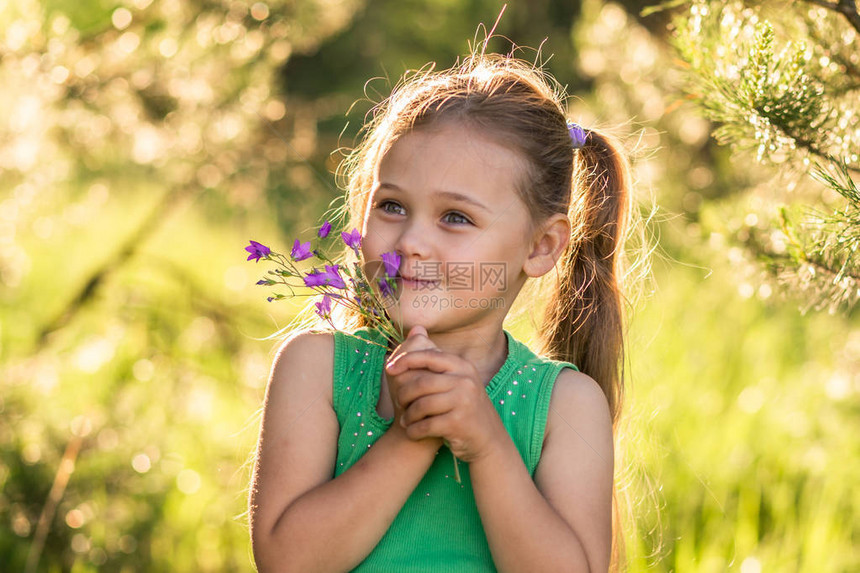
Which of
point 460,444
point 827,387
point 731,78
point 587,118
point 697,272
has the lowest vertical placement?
point 697,272

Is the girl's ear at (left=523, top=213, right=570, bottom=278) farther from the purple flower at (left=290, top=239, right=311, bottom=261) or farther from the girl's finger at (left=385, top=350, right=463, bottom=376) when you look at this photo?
the purple flower at (left=290, top=239, right=311, bottom=261)

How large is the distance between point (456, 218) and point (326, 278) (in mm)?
308

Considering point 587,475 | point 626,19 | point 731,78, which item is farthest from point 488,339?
point 626,19

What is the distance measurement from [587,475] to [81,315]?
3.00 meters

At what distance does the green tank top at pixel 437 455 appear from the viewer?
1.67 metres

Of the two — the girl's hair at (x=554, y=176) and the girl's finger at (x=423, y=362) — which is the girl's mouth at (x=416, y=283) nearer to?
the girl's finger at (x=423, y=362)

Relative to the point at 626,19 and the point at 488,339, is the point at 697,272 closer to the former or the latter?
the point at 626,19

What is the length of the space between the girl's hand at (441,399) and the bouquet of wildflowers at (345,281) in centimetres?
7

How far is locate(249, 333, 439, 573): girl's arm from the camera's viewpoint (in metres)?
1.57

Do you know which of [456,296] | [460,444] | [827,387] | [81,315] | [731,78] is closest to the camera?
[460,444]

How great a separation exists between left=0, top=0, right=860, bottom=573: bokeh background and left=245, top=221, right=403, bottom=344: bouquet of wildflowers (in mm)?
908

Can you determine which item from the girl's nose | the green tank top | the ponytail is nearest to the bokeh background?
the ponytail

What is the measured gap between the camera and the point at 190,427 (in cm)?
372

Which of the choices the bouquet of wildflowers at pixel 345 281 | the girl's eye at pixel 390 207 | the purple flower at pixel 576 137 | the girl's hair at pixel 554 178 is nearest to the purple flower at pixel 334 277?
the bouquet of wildflowers at pixel 345 281
